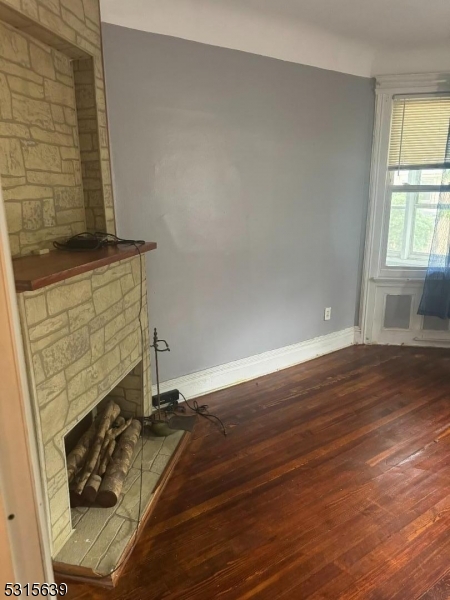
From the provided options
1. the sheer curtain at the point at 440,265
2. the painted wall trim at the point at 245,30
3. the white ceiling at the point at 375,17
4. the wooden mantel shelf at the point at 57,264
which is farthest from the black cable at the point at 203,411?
the white ceiling at the point at 375,17

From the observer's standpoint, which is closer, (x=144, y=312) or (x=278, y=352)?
(x=144, y=312)


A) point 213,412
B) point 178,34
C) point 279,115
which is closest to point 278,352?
point 213,412

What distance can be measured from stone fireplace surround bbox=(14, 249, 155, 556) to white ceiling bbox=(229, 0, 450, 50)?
1.90 metres

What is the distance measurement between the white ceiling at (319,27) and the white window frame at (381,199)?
→ 99 mm

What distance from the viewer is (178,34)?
7.98 ft

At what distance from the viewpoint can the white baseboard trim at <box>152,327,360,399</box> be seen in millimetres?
2961

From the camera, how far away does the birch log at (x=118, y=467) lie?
6.21ft

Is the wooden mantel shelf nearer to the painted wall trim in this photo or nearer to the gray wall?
the gray wall

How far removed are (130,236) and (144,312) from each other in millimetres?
479

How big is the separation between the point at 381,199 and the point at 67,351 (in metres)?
3.04

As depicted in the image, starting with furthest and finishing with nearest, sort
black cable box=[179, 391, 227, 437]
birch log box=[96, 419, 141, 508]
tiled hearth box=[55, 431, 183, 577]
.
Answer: black cable box=[179, 391, 227, 437], birch log box=[96, 419, 141, 508], tiled hearth box=[55, 431, 183, 577]

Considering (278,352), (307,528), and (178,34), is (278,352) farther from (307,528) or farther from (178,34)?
(178,34)

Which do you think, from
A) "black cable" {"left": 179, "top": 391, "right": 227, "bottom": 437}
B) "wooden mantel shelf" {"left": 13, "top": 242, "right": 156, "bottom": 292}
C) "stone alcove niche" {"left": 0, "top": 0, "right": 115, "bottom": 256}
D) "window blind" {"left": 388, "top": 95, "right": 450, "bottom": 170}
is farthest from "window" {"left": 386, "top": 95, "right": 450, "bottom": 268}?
"wooden mantel shelf" {"left": 13, "top": 242, "right": 156, "bottom": 292}

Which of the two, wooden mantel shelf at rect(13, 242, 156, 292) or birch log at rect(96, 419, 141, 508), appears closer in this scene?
wooden mantel shelf at rect(13, 242, 156, 292)
